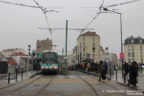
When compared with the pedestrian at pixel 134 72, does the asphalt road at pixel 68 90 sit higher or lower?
lower

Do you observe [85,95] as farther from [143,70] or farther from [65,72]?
[143,70]

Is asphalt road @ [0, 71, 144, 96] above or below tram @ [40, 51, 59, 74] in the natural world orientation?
below

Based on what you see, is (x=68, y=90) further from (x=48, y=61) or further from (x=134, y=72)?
(x=48, y=61)

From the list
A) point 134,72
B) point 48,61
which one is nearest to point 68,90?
point 134,72

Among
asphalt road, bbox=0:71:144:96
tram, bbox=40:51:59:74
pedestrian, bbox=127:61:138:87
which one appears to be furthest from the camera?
tram, bbox=40:51:59:74

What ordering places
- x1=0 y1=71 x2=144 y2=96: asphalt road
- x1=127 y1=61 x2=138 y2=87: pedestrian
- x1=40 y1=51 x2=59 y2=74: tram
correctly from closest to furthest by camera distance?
x1=0 y1=71 x2=144 y2=96: asphalt road, x1=127 y1=61 x2=138 y2=87: pedestrian, x1=40 y1=51 x2=59 y2=74: tram

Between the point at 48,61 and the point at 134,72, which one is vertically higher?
the point at 48,61

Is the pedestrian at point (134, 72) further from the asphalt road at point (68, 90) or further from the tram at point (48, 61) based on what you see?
the tram at point (48, 61)

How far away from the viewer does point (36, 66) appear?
52.8 metres

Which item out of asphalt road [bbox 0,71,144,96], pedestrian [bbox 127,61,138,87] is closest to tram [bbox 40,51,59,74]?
asphalt road [bbox 0,71,144,96]

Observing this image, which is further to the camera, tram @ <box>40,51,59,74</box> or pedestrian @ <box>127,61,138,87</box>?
tram @ <box>40,51,59,74</box>

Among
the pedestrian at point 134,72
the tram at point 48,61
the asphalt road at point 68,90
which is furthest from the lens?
the tram at point 48,61

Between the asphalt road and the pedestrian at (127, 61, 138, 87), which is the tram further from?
the pedestrian at (127, 61, 138, 87)

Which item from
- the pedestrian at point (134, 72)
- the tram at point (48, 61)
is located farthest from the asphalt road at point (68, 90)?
the tram at point (48, 61)
